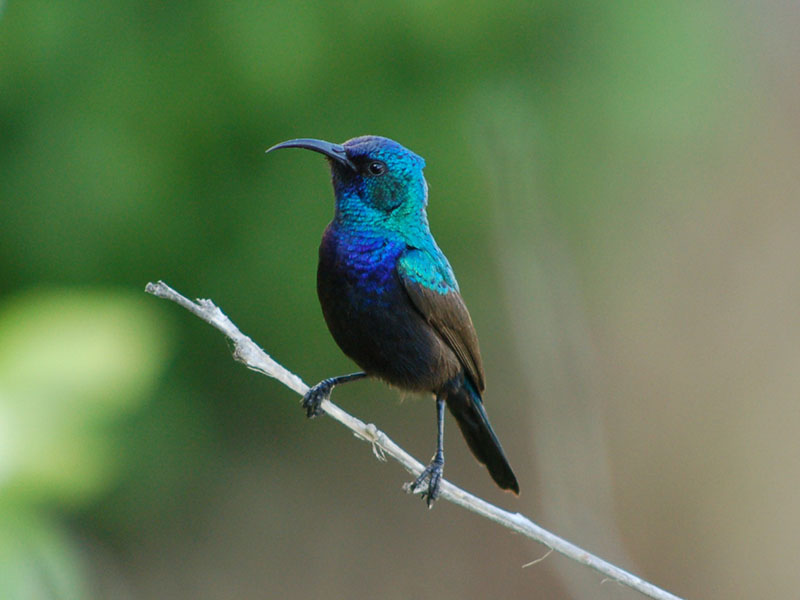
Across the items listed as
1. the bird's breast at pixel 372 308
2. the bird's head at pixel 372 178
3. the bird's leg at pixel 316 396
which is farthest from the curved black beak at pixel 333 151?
the bird's leg at pixel 316 396

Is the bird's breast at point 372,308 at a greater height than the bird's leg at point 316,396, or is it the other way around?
the bird's breast at point 372,308

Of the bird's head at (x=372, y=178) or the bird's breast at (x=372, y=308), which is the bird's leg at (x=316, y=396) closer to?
the bird's breast at (x=372, y=308)

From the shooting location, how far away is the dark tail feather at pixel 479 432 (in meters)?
3.00

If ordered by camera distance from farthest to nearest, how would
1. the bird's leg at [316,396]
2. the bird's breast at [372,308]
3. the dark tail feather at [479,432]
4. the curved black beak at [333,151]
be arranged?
the dark tail feather at [479,432] → the bird's leg at [316,396] → the bird's breast at [372,308] → the curved black beak at [333,151]

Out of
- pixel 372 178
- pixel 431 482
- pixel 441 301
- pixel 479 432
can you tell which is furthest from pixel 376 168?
pixel 479 432

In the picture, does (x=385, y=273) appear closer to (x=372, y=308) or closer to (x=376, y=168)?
(x=372, y=308)

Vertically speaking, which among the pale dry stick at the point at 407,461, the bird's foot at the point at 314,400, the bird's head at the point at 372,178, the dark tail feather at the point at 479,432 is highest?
the bird's head at the point at 372,178

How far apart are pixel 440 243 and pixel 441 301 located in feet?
5.23

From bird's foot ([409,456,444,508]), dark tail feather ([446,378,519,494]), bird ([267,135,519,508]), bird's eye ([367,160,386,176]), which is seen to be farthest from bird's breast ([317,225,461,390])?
dark tail feather ([446,378,519,494])

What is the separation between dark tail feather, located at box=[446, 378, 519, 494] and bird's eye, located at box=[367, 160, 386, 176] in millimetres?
786

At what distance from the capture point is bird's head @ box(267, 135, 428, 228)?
8.03 feet

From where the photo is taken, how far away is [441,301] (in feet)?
8.73

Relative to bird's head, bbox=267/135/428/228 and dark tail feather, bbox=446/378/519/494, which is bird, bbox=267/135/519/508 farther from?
dark tail feather, bbox=446/378/519/494

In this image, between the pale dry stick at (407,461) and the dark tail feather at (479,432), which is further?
the dark tail feather at (479,432)
